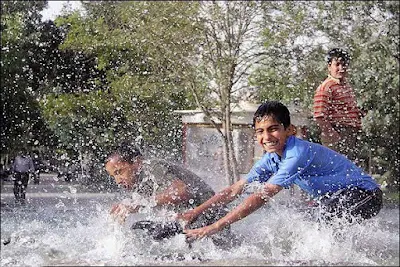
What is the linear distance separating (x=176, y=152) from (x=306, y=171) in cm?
1423

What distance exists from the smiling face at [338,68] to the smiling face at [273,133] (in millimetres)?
2186

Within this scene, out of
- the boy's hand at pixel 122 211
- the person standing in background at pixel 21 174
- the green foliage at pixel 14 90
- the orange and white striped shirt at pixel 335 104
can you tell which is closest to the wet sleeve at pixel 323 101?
the orange and white striped shirt at pixel 335 104

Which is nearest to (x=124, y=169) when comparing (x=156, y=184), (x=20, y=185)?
(x=156, y=184)

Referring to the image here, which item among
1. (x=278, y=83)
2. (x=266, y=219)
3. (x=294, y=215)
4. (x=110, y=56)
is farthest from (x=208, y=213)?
(x=110, y=56)

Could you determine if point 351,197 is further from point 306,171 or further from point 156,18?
point 156,18

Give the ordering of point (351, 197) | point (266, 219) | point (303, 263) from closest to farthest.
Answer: point (303, 263), point (351, 197), point (266, 219)

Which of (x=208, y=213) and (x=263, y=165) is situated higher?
(x=263, y=165)

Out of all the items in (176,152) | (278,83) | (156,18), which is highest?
(156,18)

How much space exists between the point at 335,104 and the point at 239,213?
8.59 ft

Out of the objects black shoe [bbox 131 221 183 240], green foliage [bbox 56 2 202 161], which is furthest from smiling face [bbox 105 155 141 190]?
green foliage [bbox 56 2 202 161]

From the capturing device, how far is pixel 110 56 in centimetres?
2320

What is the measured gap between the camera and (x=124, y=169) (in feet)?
16.0

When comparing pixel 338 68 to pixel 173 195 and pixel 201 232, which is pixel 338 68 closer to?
pixel 173 195

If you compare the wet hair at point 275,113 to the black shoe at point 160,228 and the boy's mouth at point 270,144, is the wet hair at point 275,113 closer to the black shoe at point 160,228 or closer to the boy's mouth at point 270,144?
the boy's mouth at point 270,144
